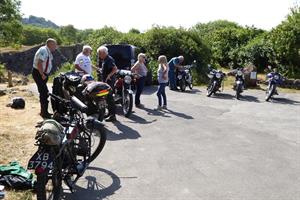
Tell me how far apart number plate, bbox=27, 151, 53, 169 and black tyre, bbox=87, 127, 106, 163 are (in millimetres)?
1764

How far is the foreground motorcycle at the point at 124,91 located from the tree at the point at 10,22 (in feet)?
110

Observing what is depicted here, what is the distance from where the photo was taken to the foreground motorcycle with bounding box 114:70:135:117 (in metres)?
11.4

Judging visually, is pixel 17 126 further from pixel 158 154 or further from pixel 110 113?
pixel 158 154

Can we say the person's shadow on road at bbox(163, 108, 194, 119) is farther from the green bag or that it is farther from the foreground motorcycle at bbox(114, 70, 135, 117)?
the green bag

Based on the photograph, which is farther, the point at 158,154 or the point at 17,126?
the point at 17,126

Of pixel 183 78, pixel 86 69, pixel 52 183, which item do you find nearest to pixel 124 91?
pixel 86 69

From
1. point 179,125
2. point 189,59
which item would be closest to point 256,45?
point 189,59

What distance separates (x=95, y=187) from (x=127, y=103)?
546 cm

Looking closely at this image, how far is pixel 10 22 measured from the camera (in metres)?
42.6

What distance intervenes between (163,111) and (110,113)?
98.9 inches

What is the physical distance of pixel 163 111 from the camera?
41.8 ft

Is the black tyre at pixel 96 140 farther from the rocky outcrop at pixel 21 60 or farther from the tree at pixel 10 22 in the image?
the rocky outcrop at pixel 21 60

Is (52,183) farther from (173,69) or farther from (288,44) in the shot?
(288,44)

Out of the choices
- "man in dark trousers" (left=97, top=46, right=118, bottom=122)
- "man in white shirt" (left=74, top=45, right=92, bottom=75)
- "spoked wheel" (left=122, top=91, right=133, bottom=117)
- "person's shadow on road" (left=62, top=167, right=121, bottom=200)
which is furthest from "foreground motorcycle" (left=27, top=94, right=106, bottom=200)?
"man in white shirt" (left=74, top=45, right=92, bottom=75)
